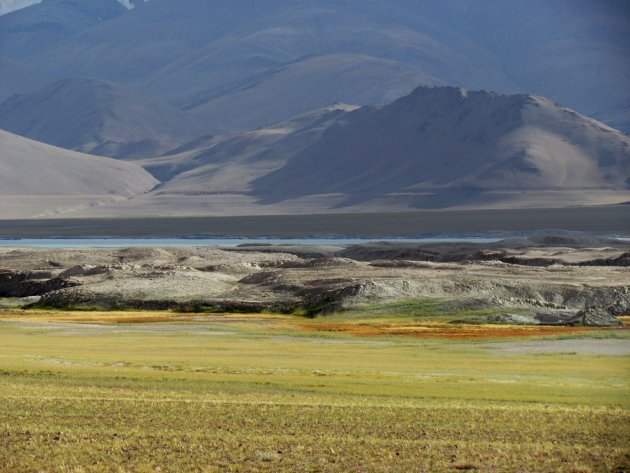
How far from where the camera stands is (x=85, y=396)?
23.4m

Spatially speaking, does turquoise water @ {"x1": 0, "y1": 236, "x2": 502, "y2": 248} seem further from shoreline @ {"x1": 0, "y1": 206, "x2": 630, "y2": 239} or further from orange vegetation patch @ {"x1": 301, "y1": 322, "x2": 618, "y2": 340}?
orange vegetation patch @ {"x1": 301, "y1": 322, "x2": 618, "y2": 340}

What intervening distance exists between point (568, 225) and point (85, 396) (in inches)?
5603

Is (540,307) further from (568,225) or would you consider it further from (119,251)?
(568,225)

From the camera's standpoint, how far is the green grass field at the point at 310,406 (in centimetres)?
1681

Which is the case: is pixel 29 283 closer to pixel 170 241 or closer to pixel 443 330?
pixel 443 330

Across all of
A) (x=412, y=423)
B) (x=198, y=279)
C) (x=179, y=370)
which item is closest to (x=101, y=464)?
(x=412, y=423)

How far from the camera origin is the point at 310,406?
71.6ft

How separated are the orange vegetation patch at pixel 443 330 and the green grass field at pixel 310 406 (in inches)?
129

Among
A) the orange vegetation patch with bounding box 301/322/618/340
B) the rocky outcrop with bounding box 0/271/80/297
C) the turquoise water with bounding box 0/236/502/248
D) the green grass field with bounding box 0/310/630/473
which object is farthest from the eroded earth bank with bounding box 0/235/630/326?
the turquoise water with bounding box 0/236/502/248

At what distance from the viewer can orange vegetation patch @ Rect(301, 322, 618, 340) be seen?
142 ft

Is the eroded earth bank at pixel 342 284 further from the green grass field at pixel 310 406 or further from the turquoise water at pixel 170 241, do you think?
the turquoise water at pixel 170 241

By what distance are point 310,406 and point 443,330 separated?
24.9 m

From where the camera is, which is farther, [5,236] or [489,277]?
[5,236]

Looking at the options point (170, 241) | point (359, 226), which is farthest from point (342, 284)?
point (359, 226)
